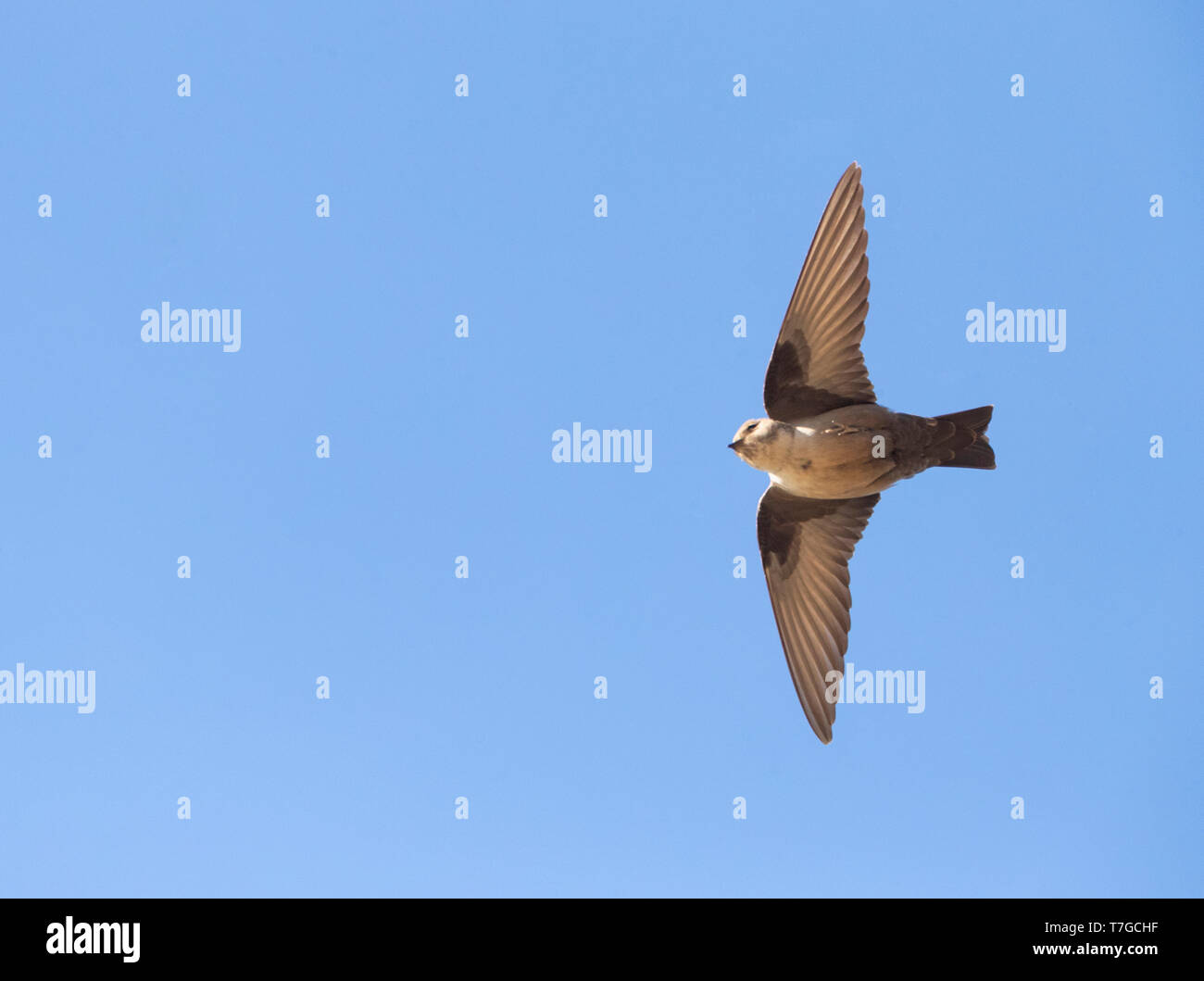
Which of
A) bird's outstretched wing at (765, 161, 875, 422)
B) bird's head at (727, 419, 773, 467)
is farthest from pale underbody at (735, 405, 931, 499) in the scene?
bird's outstretched wing at (765, 161, 875, 422)

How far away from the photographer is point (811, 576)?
19.7ft

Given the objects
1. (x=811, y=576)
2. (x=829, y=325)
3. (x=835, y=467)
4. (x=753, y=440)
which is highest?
(x=829, y=325)

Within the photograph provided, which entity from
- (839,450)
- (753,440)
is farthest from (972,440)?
(753,440)

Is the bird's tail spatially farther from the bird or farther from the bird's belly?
the bird's belly

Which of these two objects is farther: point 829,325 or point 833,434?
point 829,325

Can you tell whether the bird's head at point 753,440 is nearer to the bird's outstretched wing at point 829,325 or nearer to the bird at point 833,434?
the bird at point 833,434

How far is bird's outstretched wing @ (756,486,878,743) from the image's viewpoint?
5.86 meters

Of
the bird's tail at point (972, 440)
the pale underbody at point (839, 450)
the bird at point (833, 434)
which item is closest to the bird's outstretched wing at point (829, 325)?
the bird at point (833, 434)

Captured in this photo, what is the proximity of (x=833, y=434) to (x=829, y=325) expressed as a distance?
594mm

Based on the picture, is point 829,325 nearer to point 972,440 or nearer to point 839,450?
point 839,450

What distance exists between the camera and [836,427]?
17.5 feet

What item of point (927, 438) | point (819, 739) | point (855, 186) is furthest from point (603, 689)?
point (855, 186)

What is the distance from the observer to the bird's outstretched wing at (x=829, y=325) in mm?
5367
